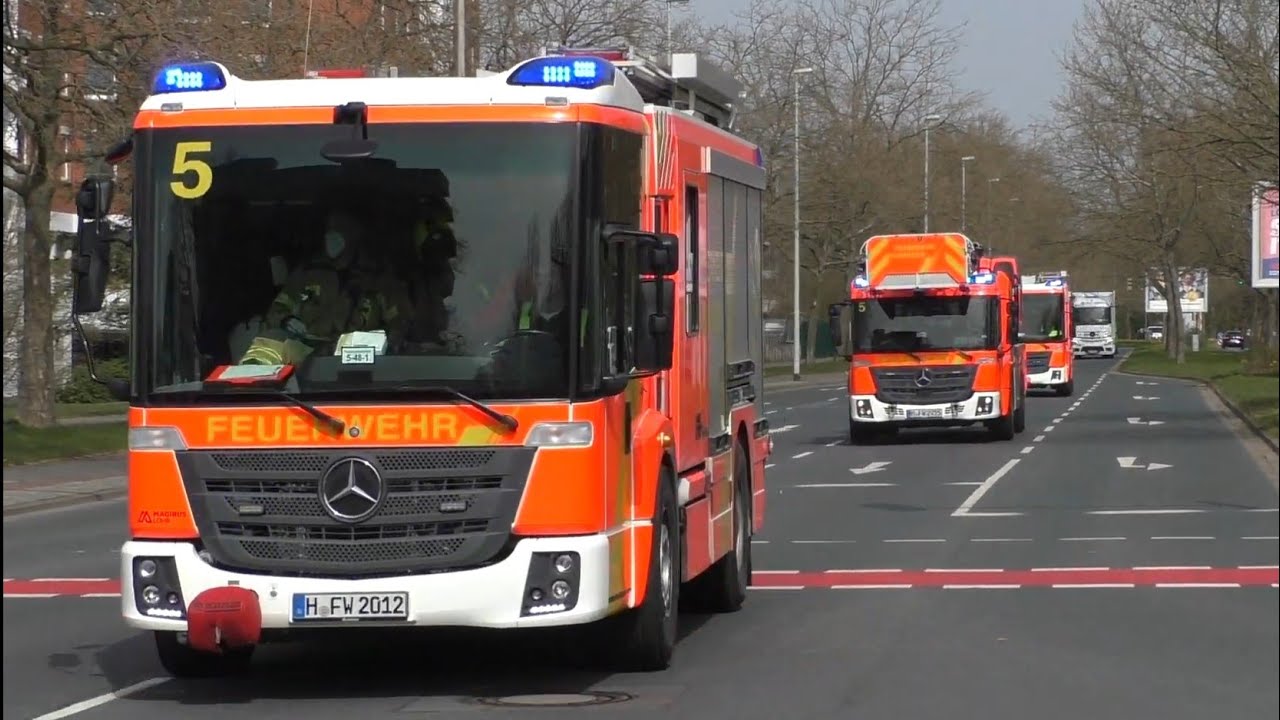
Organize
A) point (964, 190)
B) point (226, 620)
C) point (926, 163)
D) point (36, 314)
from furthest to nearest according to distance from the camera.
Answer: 1. point (964, 190)
2. point (926, 163)
3. point (36, 314)
4. point (226, 620)

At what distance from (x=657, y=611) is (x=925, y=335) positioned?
23.3 metres

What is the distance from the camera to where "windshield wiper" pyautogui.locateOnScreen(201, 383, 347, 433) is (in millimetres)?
8797

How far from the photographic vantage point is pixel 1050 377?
54469 millimetres

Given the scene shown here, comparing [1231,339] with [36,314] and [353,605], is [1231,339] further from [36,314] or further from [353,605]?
[353,605]

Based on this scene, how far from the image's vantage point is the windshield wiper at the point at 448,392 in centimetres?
878

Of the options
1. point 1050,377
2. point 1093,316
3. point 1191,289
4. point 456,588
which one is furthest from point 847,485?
point 1093,316

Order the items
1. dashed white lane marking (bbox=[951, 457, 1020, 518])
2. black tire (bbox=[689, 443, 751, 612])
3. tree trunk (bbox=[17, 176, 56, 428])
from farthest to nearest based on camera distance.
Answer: tree trunk (bbox=[17, 176, 56, 428]) → dashed white lane marking (bbox=[951, 457, 1020, 518]) → black tire (bbox=[689, 443, 751, 612])

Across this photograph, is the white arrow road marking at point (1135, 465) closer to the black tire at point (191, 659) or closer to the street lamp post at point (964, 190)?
the black tire at point (191, 659)

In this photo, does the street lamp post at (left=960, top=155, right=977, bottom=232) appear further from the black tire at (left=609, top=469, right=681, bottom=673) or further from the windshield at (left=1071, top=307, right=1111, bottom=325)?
the black tire at (left=609, top=469, right=681, bottom=673)

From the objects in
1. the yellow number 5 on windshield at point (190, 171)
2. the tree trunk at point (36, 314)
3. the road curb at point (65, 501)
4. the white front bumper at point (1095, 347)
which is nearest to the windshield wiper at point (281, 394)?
the yellow number 5 on windshield at point (190, 171)

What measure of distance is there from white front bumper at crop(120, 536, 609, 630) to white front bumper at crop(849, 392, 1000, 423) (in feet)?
77.9

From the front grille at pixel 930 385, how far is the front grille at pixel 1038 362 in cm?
2276

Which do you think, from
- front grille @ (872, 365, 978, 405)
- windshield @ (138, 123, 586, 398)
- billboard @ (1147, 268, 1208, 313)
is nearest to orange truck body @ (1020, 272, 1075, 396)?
billboard @ (1147, 268, 1208, 313)

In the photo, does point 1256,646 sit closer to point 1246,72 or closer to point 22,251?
point 1246,72
